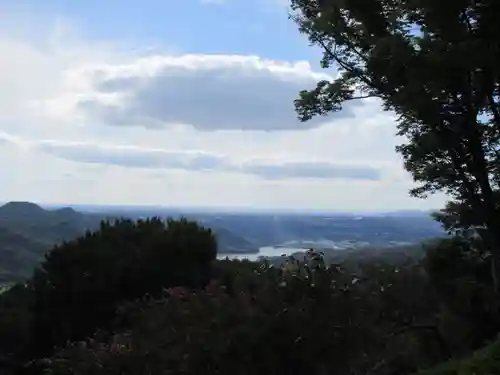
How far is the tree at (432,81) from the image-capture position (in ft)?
34.1

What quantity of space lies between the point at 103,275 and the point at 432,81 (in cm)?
1456

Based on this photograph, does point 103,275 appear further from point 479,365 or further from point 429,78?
point 479,365

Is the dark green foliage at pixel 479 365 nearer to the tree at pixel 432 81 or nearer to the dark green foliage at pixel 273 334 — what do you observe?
the dark green foliage at pixel 273 334

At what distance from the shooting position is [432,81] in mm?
10414

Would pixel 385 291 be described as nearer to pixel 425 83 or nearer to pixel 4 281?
pixel 425 83

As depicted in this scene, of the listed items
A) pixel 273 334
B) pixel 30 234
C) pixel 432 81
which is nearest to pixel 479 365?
pixel 273 334

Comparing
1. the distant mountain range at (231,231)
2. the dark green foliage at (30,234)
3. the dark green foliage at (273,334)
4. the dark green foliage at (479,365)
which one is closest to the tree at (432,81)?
the dark green foliage at (273,334)

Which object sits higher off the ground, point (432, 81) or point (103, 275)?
point (432, 81)

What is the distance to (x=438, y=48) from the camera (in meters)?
10.3

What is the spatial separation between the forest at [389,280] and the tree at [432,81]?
0.02 metres

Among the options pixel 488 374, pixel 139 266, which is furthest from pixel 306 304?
pixel 139 266

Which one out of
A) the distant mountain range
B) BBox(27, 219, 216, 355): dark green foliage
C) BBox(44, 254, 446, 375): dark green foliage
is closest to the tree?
BBox(44, 254, 446, 375): dark green foliage

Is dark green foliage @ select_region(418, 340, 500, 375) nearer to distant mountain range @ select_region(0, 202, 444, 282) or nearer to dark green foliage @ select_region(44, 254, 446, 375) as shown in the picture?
dark green foliage @ select_region(44, 254, 446, 375)

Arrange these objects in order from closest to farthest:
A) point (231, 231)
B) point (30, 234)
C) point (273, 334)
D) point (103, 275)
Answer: point (273, 334), point (103, 275), point (231, 231), point (30, 234)
